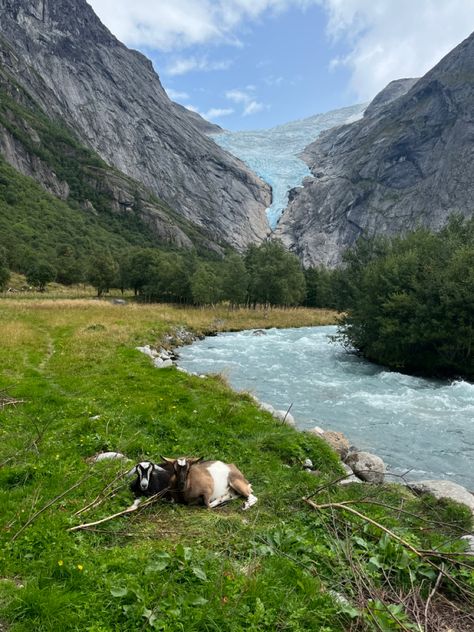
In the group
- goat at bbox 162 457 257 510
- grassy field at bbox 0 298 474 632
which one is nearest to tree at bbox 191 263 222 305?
grassy field at bbox 0 298 474 632

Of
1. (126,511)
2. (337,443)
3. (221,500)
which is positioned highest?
(126,511)

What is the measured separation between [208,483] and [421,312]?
24.1 m

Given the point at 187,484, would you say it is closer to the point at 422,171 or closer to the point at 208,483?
the point at 208,483

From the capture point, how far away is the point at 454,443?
1455 centimetres

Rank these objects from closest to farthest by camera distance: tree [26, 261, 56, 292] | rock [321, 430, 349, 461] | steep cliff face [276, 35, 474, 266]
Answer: rock [321, 430, 349, 461]
tree [26, 261, 56, 292]
steep cliff face [276, 35, 474, 266]

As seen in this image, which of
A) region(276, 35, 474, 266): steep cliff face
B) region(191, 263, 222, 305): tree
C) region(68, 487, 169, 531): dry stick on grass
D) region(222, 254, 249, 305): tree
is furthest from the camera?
region(276, 35, 474, 266): steep cliff face

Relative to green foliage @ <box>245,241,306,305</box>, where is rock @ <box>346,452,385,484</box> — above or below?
below

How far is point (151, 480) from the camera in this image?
6.84 m

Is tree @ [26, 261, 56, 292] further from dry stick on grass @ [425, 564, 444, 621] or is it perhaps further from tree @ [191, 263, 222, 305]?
dry stick on grass @ [425, 564, 444, 621]

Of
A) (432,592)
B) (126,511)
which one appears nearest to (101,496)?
(126,511)

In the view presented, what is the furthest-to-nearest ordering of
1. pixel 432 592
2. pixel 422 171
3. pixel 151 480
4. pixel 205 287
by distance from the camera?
pixel 422 171, pixel 205 287, pixel 151 480, pixel 432 592

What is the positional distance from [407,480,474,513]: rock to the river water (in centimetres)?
227

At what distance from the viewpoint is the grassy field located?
169 inches

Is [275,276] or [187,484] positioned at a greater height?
[275,276]
